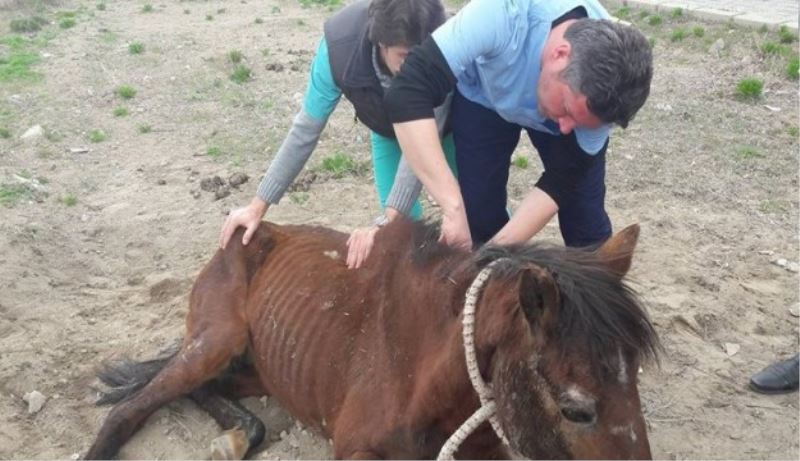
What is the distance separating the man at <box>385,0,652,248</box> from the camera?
2.82 meters

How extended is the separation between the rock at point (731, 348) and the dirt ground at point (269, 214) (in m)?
0.01

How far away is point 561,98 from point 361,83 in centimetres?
127

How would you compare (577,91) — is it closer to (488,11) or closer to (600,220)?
(488,11)

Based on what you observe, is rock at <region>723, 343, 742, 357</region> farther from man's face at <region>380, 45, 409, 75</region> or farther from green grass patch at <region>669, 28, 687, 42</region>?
green grass patch at <region>669, 28, 687, 42</region>

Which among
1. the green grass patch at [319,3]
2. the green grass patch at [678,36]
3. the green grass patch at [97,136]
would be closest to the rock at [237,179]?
the green grass patch at [97,136]

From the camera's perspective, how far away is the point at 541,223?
3682 millimetres

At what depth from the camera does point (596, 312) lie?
2406mm

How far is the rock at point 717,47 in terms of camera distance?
356 inches

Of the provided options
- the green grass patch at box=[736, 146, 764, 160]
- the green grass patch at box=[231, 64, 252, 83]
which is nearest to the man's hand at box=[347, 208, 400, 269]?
the green grass patch at box=[736, 146, 764, 160]

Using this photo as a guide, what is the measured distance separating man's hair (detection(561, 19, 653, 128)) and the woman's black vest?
1264mm

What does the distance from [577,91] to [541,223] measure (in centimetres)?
95

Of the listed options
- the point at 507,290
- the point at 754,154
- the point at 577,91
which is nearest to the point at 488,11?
the point at 577,91

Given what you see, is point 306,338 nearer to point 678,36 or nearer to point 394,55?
point 394,55

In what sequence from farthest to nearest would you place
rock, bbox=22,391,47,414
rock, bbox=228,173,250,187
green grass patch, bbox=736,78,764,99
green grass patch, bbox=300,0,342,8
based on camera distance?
green grass patch, bbox=300,0,342,8 < green grass patch, bbox=736,78,764,99 < rock, bbox=228,173,250,187 < rock, bbox=22,391,47,414
